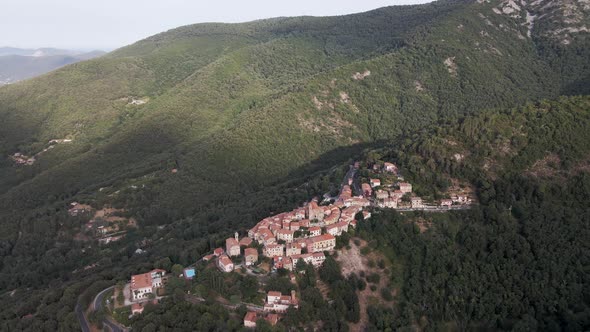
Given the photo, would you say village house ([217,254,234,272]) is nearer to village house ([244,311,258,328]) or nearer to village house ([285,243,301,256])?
village house ([285,243,301,256])

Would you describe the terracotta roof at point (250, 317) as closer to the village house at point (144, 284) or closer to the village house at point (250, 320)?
the village house at point (250, 320)

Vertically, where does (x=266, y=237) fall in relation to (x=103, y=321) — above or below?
above

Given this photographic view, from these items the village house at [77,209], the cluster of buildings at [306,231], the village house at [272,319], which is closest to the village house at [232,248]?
the cluster of buildings at [306,231]

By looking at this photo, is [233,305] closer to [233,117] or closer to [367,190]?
[367,190]

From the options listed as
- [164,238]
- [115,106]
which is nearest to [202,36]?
[115,106]

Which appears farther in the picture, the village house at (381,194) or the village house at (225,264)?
the village house at (381,194)

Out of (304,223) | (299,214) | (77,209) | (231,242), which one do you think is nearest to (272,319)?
(231,242)

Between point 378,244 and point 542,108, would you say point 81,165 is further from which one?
point 542,108
